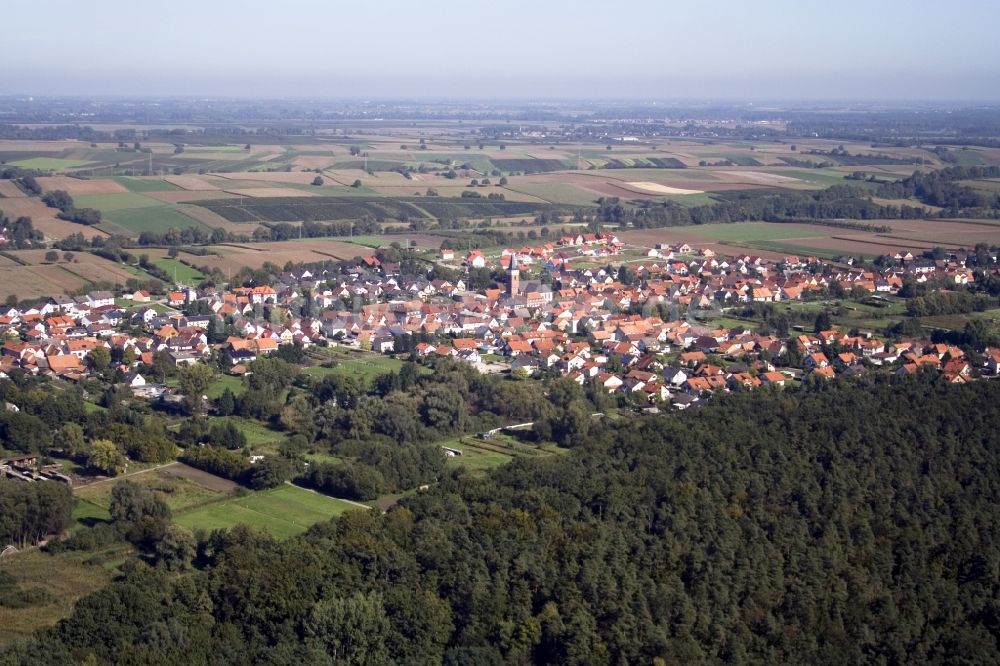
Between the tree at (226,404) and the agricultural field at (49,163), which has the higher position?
the agricultural field at (49,163)

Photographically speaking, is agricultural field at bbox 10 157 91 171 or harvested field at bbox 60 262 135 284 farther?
agricultural field at bbox 10 157 91 171

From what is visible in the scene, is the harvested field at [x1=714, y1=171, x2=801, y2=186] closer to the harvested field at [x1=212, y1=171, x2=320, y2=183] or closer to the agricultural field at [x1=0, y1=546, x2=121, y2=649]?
the harvested field at [x1=212, y1=171, x2=320, y2=183]

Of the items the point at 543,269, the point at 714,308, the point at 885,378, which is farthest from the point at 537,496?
the point at 543,269

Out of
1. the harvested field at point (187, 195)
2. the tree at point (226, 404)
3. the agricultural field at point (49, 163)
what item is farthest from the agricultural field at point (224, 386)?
the agricultural field at point (49, 163)

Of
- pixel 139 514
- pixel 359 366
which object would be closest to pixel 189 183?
pixel 359 366

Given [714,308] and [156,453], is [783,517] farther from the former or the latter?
[714,308]

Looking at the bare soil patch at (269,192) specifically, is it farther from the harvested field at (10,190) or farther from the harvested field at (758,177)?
the harvested field at (758,177)

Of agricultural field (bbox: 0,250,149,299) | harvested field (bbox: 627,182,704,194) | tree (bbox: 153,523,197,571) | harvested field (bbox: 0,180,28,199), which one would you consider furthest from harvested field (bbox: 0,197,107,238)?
tree (bbox: 153,523,197,571)
